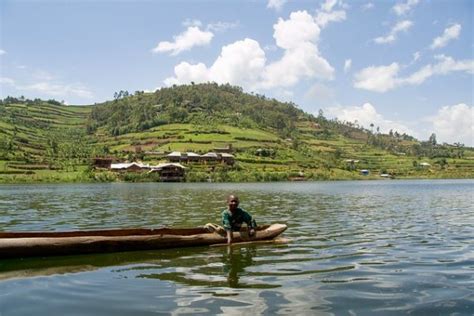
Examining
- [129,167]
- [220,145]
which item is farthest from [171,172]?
[220,145]

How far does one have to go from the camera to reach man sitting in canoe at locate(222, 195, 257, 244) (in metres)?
17.7

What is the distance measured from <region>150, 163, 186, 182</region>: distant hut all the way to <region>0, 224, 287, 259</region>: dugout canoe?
10979 centimetres

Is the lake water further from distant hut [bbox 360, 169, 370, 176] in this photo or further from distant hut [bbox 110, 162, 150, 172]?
distant hut [bbox 360, 169, 370, 176]

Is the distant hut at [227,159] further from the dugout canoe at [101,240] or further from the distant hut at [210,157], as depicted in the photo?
the dugout canoe at [101,240]

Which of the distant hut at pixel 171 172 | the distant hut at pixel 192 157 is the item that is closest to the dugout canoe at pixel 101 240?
the distant hut at pixel 171 172

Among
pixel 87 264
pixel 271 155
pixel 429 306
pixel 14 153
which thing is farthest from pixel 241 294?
pixel 271 155

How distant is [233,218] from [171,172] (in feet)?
365

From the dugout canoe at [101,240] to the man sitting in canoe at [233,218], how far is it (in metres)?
0.28

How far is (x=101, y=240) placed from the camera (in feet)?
49.9

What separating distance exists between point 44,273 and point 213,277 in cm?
488

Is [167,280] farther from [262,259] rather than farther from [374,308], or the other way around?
[374,308]

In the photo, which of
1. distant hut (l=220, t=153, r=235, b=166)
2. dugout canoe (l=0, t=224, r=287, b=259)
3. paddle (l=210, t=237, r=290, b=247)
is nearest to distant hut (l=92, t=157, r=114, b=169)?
distant hut (l=220, t=153, r=235, b=166)

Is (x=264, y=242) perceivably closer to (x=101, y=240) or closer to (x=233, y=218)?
(x=233, y=218)

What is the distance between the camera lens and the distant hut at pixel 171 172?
416ft
